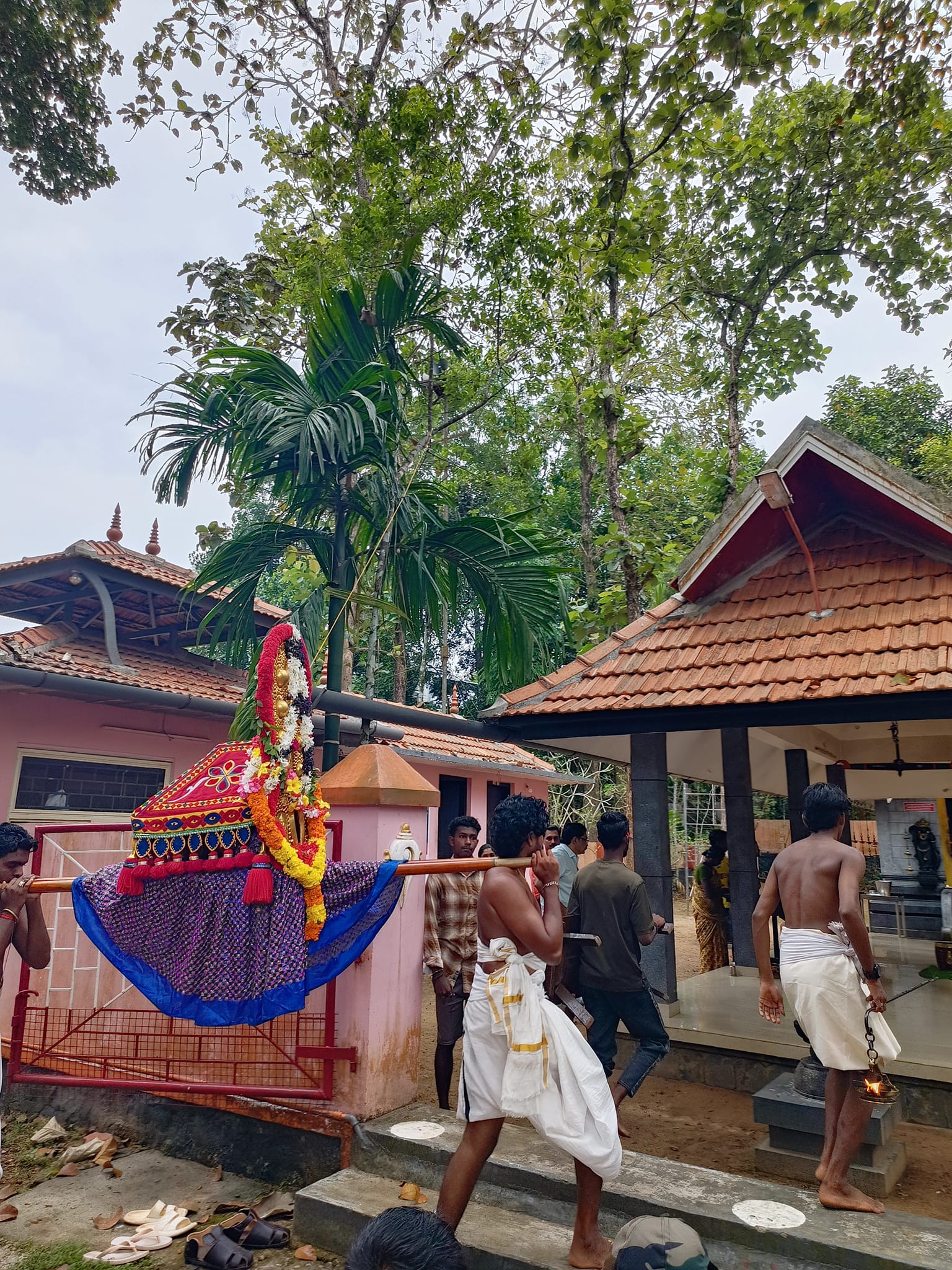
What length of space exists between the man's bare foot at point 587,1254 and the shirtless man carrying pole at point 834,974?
0.98 metres

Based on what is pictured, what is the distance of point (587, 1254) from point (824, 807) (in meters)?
2.11

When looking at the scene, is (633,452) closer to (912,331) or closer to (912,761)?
(912,331)

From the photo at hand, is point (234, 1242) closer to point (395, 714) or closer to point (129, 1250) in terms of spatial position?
point (129, 1250)

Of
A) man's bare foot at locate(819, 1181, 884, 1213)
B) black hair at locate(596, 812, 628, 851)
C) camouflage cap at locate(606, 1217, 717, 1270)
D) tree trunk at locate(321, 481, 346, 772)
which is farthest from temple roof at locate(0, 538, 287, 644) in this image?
camouflage cap at locate(606, 1217, 717, 1270)

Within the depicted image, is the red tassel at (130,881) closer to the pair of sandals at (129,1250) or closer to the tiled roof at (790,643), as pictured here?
the pair of sandals at (129,1250)

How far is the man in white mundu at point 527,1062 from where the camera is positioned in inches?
→ 116

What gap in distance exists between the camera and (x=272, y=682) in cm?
384

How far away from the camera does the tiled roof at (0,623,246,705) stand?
8.38m

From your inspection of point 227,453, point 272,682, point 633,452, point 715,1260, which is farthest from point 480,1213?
point 633,452

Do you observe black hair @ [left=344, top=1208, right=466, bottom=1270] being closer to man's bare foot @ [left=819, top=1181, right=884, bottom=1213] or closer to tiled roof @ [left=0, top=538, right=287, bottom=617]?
man's bare foot @ [left=819, top=1181, right=884, bottom=1213]

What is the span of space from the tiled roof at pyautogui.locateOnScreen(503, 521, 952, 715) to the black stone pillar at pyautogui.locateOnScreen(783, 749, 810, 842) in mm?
2837

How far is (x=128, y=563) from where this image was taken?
9.91 meters

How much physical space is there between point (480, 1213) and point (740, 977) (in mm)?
5029

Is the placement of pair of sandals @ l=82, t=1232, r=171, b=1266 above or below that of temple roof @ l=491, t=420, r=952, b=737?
below
